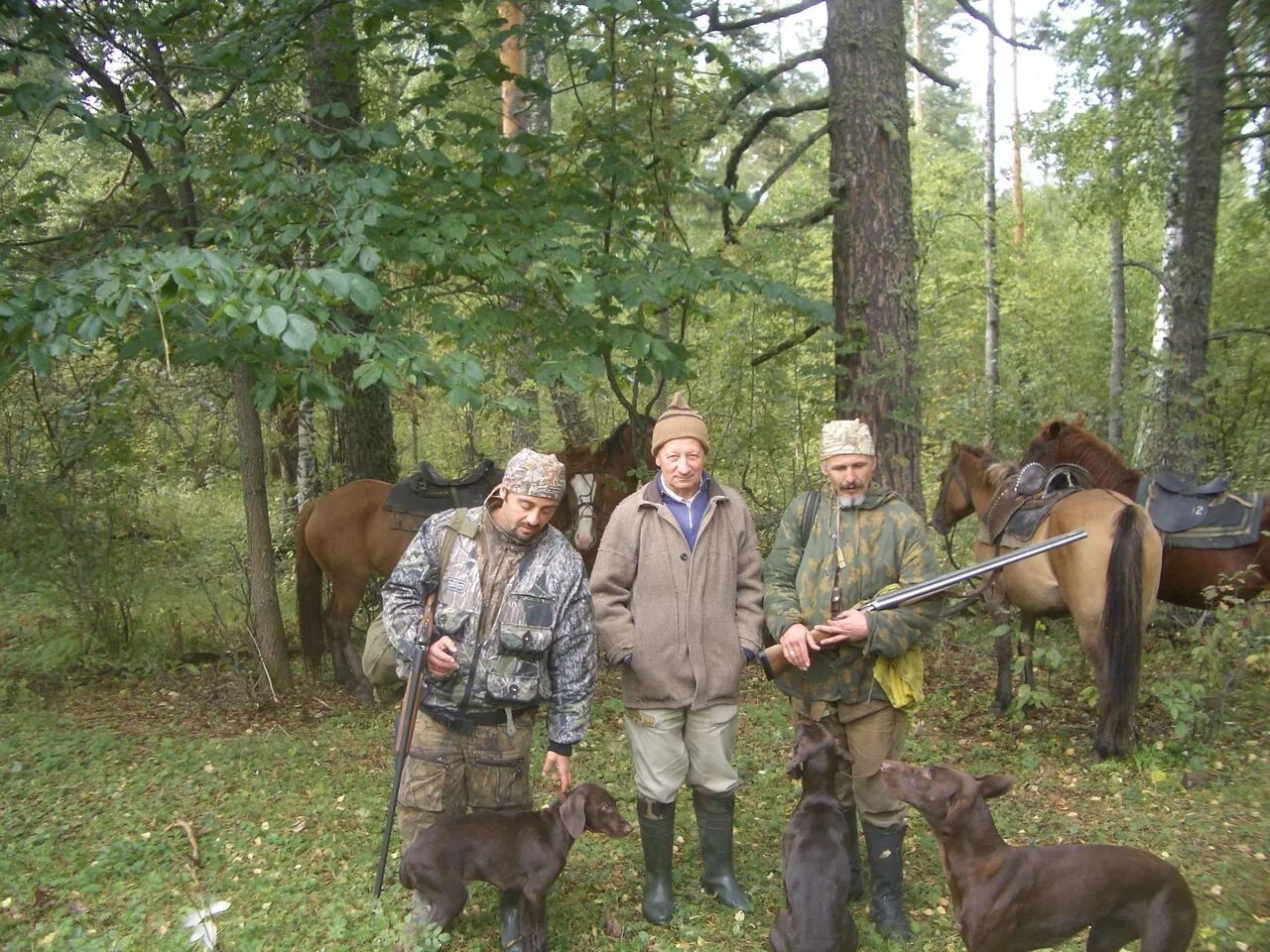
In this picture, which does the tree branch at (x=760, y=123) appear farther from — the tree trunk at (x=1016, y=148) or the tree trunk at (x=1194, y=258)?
the tree trunk at (x=1016, y=148)

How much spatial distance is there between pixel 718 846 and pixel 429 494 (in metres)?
3.83

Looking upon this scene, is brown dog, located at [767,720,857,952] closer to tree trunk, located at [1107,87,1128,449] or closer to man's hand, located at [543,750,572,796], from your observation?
man's hand, located at [543,750,572,796]

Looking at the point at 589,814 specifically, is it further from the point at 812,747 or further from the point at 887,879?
the point at 887,879

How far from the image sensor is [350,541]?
7359 mm

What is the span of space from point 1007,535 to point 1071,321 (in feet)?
39.0

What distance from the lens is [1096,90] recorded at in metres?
12.1

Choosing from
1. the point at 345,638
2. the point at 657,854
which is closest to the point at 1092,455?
the point at 657,854

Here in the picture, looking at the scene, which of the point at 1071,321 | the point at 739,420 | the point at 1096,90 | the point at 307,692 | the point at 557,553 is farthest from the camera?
the point at 1071,321

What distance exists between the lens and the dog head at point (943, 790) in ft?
10.4

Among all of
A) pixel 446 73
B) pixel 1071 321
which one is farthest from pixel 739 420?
pixel 1071 321

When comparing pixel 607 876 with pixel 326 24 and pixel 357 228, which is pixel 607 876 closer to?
pixel 357 228

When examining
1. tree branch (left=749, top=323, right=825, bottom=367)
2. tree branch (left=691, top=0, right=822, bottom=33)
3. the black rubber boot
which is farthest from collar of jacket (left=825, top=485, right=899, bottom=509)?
tree branch (left=691, top=0, right=822, bottom=33)

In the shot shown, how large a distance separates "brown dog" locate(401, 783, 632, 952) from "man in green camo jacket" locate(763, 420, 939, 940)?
1.00 meters

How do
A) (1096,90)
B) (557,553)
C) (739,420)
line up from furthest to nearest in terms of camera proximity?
1. (1096,90)
2. (739,420)
3. (557,553)
